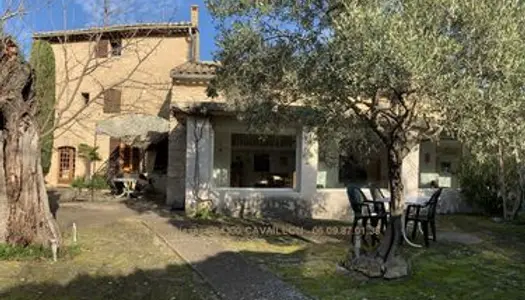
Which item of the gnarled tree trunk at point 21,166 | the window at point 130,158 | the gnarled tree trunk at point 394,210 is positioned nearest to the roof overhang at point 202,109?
the gnarled tree trunk at point 21,166

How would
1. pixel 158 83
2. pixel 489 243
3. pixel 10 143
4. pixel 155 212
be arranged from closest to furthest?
pixel 10 143, pixel 489 243, pixel 155 212, pixel 158 83

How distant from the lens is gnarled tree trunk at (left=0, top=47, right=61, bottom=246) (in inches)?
363

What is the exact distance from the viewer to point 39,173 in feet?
31.8

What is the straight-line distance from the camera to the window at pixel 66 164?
2761 centimetres

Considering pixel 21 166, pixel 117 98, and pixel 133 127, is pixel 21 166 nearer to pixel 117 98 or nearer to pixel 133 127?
pixel 133 127

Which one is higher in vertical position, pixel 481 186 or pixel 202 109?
pixel 202 109

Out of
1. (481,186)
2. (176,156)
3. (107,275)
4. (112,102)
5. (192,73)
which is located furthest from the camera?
(112,102)

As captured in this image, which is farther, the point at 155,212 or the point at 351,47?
the point at 155,212

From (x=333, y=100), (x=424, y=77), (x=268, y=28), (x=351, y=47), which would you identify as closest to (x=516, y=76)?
(x=424, y=77)

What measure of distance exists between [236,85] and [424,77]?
4.00 m

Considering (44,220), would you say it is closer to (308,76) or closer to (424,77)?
(308,76)

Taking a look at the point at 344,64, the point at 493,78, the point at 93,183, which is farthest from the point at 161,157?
the point at 493,78

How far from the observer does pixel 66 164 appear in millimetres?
27750

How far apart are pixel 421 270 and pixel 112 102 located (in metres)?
21.2
